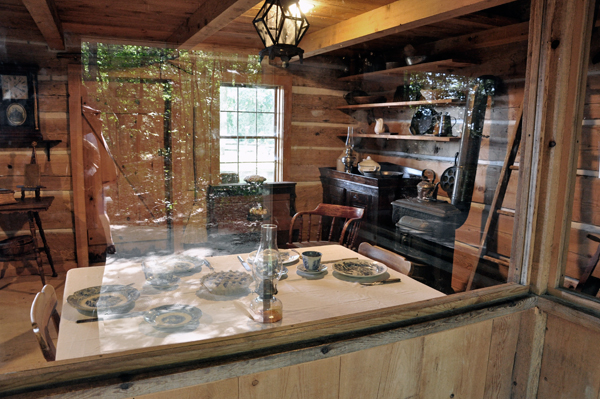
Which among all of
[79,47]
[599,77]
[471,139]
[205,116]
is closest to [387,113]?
[471,139]

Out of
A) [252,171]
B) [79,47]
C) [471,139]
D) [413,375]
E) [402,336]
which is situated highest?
[79,47]

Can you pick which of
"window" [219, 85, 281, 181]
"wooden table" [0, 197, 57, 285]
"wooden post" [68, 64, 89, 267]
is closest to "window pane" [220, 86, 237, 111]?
"window" [219, 85, 281, 181]

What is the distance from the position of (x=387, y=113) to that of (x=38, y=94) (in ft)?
3.14

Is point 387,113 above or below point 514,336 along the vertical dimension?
above

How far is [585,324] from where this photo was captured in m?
0.91

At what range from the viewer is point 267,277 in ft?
2.97

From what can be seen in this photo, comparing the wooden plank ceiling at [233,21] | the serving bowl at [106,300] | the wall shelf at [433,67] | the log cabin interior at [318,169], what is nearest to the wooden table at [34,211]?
the log cabin interior at [318,169]

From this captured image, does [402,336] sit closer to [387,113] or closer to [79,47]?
[387,113]

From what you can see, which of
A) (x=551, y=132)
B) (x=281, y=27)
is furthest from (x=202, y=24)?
(x=551, y=132)

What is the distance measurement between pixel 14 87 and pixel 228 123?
0.38m

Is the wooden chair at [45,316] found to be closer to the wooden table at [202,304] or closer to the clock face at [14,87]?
the wooden table at [202,304]

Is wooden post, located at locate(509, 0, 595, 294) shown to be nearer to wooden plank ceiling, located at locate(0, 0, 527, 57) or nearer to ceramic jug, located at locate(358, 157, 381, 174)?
wooden plank ceiling, located at locate(0, 0, 527, 57)

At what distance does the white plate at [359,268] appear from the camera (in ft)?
4.10

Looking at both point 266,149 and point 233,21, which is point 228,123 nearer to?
point 266,149
